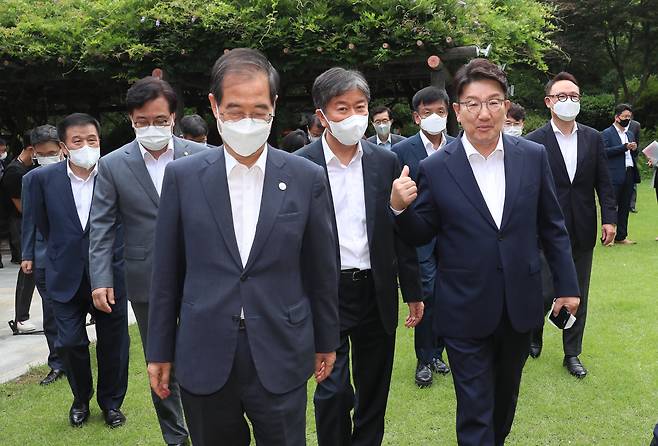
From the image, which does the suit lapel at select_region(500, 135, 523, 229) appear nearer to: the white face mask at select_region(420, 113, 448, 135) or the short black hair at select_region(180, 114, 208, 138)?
the white face mask at select_region(420, 113, 448, 135)

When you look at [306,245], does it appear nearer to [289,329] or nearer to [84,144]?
[289,329]

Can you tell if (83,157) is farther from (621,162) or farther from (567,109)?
(621,162)

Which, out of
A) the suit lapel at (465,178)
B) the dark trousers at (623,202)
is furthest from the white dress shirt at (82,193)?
the dark trousers at (623,202)

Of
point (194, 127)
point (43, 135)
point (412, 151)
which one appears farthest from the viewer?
point (194, 127)

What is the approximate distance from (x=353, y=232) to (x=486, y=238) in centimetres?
71

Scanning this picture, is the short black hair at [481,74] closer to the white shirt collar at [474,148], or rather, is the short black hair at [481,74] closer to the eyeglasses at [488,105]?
the eyeglasses at [488,105]

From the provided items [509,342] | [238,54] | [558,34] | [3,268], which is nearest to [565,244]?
[509,342]

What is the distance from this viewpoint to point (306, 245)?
261cm

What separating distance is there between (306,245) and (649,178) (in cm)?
2353

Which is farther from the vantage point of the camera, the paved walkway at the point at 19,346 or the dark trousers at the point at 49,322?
the paved walkway at the point at 19,346

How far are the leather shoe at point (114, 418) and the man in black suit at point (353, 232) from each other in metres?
1.68

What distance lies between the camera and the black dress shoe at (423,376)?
4.97m

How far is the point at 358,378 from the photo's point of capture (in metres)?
3.72

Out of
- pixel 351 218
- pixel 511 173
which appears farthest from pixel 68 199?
pixel 511 173
